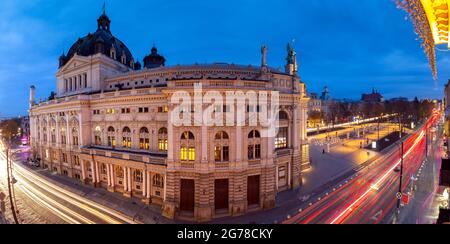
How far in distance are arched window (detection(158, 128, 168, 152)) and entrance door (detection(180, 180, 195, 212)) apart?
23.3 ft

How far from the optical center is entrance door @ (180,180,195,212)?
80.4ft

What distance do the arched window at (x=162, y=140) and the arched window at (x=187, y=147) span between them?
550cm

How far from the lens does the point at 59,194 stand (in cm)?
3097

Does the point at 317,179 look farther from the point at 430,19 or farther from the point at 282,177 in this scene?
the point at 430,19

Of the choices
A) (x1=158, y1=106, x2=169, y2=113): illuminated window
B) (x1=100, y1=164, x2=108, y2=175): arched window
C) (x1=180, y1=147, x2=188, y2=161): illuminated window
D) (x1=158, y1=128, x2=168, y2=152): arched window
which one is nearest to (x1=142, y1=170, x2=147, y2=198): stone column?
(x1=158, y1=128, x2=168, y2=152): arched window

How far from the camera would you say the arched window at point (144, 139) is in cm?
3098

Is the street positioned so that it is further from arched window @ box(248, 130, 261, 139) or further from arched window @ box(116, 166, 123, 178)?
arched window @ box(248, 130, 261, 139)

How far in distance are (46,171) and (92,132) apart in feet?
63.5

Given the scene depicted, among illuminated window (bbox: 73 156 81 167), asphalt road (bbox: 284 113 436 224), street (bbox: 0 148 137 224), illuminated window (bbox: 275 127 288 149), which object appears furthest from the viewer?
illuminated window (bbox: 73 156 81 167)

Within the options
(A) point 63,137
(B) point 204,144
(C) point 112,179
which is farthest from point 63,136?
(B) point 204,144

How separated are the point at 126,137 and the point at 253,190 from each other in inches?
854

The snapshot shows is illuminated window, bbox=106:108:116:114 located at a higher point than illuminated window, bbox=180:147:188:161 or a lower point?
higher
